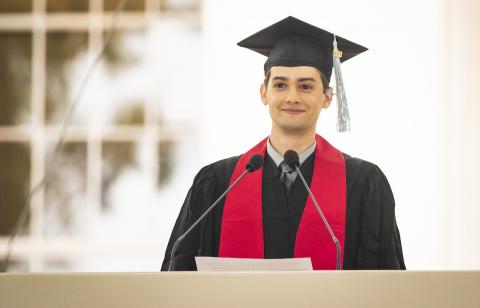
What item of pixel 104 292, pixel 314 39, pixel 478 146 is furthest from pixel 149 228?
pixel 104 292

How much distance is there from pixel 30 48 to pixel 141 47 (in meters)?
0.77

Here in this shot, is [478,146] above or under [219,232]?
above

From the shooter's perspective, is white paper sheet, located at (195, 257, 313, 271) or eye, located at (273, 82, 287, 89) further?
eye, located at (273, 82, 287, 89)

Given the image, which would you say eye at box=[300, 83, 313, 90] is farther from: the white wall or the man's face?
the white wall

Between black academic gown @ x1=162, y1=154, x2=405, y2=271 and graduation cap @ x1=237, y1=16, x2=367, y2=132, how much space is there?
258mm

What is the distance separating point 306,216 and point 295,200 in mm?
64

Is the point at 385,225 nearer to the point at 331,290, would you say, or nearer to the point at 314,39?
the point at 314,39

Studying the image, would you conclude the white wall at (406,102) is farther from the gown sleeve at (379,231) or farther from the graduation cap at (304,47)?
the gown sleeve at (379,231)

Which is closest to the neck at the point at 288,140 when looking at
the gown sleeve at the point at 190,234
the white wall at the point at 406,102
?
the gown sleeve at the point at 190,234

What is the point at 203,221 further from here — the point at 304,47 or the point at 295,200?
the point at 304,47

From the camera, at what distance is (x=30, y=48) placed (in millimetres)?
5348

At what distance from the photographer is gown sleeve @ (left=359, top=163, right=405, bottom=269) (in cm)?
243

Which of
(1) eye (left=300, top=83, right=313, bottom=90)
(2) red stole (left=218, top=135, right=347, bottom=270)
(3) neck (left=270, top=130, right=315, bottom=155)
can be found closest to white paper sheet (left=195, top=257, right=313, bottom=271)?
(2) red stole (left=218, top=135, right=347, bottom=270)

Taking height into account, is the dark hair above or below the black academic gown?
above
